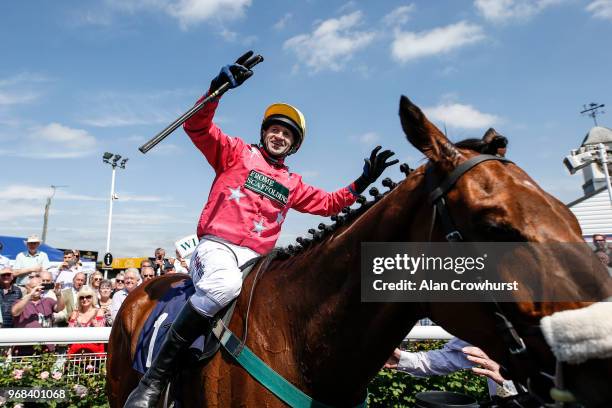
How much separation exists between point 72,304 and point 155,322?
4433mm

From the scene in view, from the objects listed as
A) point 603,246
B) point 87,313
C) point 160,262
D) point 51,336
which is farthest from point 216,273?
point 160,262

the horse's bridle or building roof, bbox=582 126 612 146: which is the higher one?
building roof, bbox=582 126 612 146

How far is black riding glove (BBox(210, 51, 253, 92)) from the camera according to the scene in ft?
8.12

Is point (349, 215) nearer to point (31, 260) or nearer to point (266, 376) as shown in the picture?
point (266, 376)

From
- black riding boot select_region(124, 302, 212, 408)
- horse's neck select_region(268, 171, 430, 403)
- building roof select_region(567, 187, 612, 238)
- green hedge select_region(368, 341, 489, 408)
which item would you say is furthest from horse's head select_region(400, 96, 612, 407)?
building roof select_region(567, 187, 612, 238)

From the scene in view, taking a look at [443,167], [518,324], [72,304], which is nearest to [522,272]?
[518,324]

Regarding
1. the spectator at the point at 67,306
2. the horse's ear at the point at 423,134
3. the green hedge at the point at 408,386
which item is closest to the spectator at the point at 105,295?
the spectator at the point at 67,306

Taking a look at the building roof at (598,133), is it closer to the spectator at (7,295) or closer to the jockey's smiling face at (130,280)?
the jockey's smiling face at (130,280)

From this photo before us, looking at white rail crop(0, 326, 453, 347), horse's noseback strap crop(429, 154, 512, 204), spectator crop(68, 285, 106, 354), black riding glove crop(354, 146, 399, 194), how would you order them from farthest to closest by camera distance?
spectator crop(68, 285, 106, 354) < white rail crop(0, 326, 453, 347) < black riding glove crop(354, 146, 399, 194) < horse's noseback strap crop(429, 154, 512, 204)

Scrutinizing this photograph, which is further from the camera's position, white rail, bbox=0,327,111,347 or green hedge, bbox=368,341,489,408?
green hedge, bbox=368,341,489,408

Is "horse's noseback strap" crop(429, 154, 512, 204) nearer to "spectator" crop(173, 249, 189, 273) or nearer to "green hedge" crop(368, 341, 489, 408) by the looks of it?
"green hedge" crop(368, 341, 489, 408)

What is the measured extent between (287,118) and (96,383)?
9.88 feet

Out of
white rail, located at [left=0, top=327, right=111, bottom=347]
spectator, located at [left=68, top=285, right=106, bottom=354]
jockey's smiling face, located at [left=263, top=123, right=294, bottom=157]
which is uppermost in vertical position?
jockey's smiling face, located at [left=263, top=123, right=294, bottom=157]

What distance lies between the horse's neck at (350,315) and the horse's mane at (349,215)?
0.31 ft
